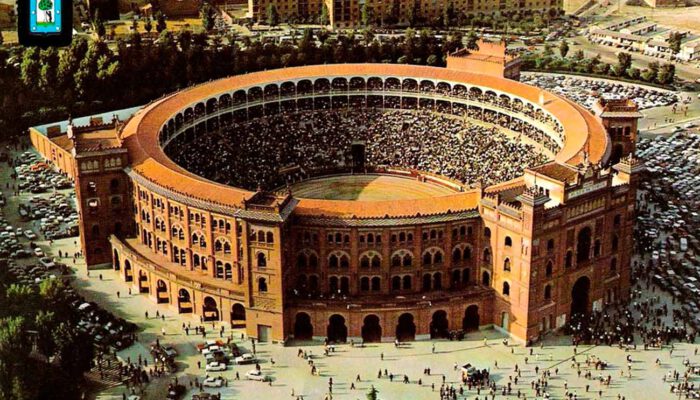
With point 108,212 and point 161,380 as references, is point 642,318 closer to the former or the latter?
point 161,380

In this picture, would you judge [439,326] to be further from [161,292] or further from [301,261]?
[161,292]

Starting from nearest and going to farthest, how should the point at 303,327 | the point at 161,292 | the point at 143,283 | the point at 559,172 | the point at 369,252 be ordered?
the point at 559,172
the point at 369,252
the point at 303,327
the point at 161,292
the point at 143,283

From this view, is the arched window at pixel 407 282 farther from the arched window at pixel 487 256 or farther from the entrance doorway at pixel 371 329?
the arched window at pixel 487 256

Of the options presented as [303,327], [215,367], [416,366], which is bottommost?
[416,366]

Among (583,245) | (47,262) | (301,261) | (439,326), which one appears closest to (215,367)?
(301,261)

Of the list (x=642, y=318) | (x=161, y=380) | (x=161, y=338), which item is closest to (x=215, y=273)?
(x=161, y=338)

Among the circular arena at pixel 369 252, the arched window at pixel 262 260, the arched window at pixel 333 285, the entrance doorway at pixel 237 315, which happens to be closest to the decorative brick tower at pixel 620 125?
the circular arena at pixel 369 252
